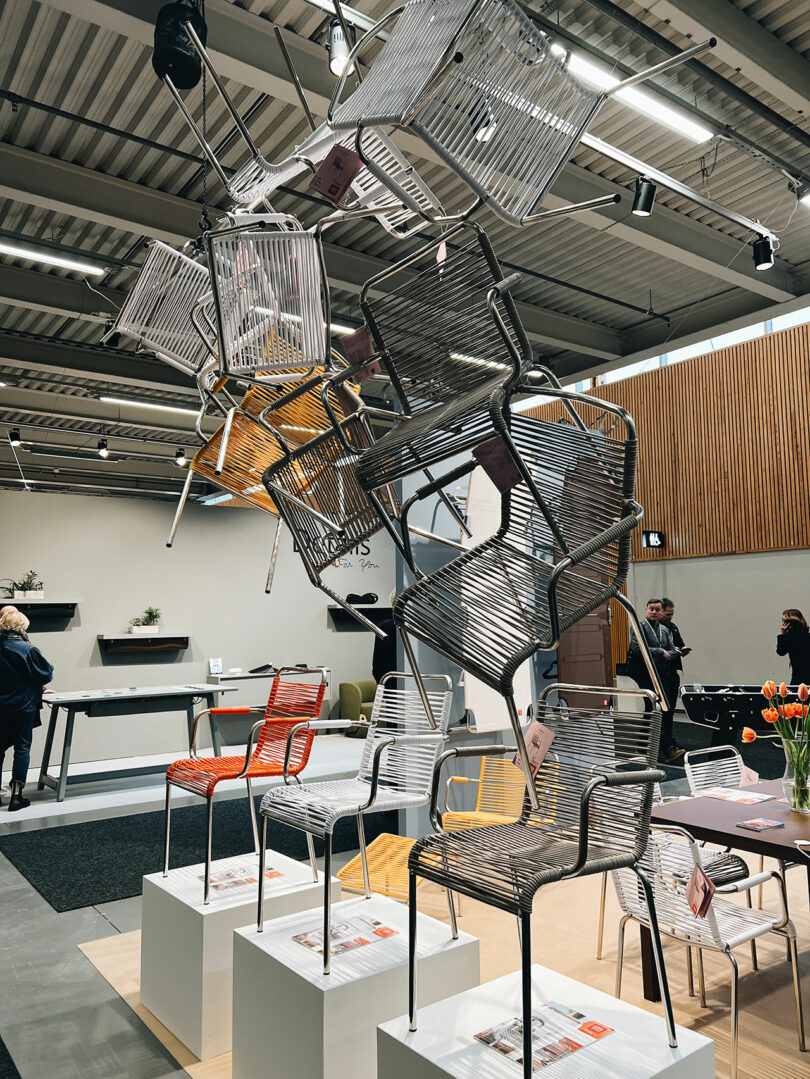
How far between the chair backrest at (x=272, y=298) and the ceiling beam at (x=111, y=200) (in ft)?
14.8

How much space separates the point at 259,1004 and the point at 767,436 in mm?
9127

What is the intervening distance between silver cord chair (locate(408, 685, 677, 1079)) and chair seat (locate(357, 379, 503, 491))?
2.16ft

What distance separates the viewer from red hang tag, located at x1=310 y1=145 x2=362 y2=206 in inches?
45.9

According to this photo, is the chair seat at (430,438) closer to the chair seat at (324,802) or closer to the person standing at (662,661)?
the chair seat at (324,802)

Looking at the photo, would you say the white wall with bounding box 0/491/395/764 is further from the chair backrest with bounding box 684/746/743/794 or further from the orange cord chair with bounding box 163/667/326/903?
the chair backrest with bounding box 684/746/743/794

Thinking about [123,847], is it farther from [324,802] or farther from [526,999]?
[526,999]

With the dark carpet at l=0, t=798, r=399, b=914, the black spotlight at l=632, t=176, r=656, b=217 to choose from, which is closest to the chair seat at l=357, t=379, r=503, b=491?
the dark carpet at l=0, t=798, r=399, b=914

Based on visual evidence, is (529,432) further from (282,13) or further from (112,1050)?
(282,13)

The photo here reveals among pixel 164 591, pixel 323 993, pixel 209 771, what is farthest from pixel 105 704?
pixel 323 993

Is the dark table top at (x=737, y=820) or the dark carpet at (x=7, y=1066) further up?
the dark table top at (x=737, y=820)

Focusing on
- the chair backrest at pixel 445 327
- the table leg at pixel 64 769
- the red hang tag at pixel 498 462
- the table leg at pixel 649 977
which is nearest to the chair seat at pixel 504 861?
the red hang tag at pixel 498 462

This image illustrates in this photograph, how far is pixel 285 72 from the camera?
4.01 metres

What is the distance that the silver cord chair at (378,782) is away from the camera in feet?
8.41

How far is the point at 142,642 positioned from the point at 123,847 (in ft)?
17.3
